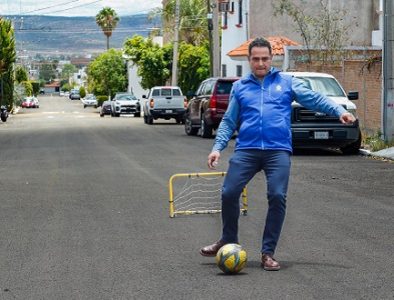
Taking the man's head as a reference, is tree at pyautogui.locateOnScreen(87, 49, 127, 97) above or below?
below

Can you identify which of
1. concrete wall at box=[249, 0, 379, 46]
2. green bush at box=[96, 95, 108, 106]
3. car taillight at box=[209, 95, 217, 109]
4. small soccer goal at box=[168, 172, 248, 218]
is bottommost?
green bush at box=[96, 95, 108, 106]

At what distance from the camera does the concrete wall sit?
4803cm

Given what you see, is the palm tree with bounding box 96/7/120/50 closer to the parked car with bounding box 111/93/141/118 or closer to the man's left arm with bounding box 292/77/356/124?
the parked car with bounding box 111/93/141/118

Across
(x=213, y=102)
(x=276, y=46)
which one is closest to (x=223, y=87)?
(x=213, y=102)

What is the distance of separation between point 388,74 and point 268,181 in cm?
1597

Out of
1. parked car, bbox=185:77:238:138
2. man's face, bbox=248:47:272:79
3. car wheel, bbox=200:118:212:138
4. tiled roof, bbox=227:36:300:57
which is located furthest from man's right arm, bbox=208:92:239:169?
tiled roof, bbox=227:36:300:57

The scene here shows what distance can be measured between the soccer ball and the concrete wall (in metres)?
39.5

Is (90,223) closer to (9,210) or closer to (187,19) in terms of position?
(9,210)

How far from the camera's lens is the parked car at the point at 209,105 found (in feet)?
98.3

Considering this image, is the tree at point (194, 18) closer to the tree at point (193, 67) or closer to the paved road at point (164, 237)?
the tree at point (193, 67)

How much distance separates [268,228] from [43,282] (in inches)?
77.3

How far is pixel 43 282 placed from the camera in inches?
323

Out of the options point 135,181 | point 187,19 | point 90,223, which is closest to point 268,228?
point 90,223

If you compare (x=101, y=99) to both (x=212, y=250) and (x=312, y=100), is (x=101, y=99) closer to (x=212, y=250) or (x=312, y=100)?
(x=212, y=250)
